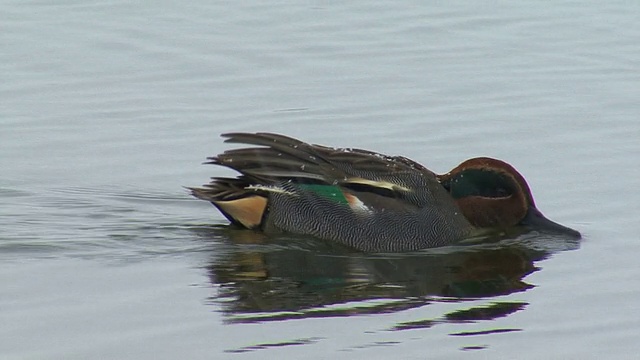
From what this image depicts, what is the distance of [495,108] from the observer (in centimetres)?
1394

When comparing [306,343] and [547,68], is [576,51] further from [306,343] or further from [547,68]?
[306,343]

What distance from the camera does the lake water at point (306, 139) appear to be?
866 centimetres

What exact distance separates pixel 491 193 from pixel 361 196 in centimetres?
103

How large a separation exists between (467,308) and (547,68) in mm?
6625

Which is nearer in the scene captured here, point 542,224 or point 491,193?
point 542,224

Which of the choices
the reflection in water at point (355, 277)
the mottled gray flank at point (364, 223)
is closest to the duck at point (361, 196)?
the mottled gray flank at point (364, 223)

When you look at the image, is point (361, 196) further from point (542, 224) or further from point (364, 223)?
point (542, 224)

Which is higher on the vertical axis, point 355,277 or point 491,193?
point 491,193

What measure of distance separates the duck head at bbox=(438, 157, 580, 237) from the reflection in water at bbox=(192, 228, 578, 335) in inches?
7.1

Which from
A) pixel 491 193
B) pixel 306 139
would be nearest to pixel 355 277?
pixel 491 193

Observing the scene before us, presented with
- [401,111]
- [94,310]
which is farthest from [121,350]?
[401,111]

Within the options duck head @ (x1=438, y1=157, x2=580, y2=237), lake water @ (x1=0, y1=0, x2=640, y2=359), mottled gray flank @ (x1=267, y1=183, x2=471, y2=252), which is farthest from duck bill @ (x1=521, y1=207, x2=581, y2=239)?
mottled gray flank @ (x1=267, y1=183, x2=471, y2=252)

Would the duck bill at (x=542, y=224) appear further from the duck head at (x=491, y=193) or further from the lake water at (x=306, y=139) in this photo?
the lake water at (x=306, y=139)

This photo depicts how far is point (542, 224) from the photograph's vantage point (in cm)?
1091
